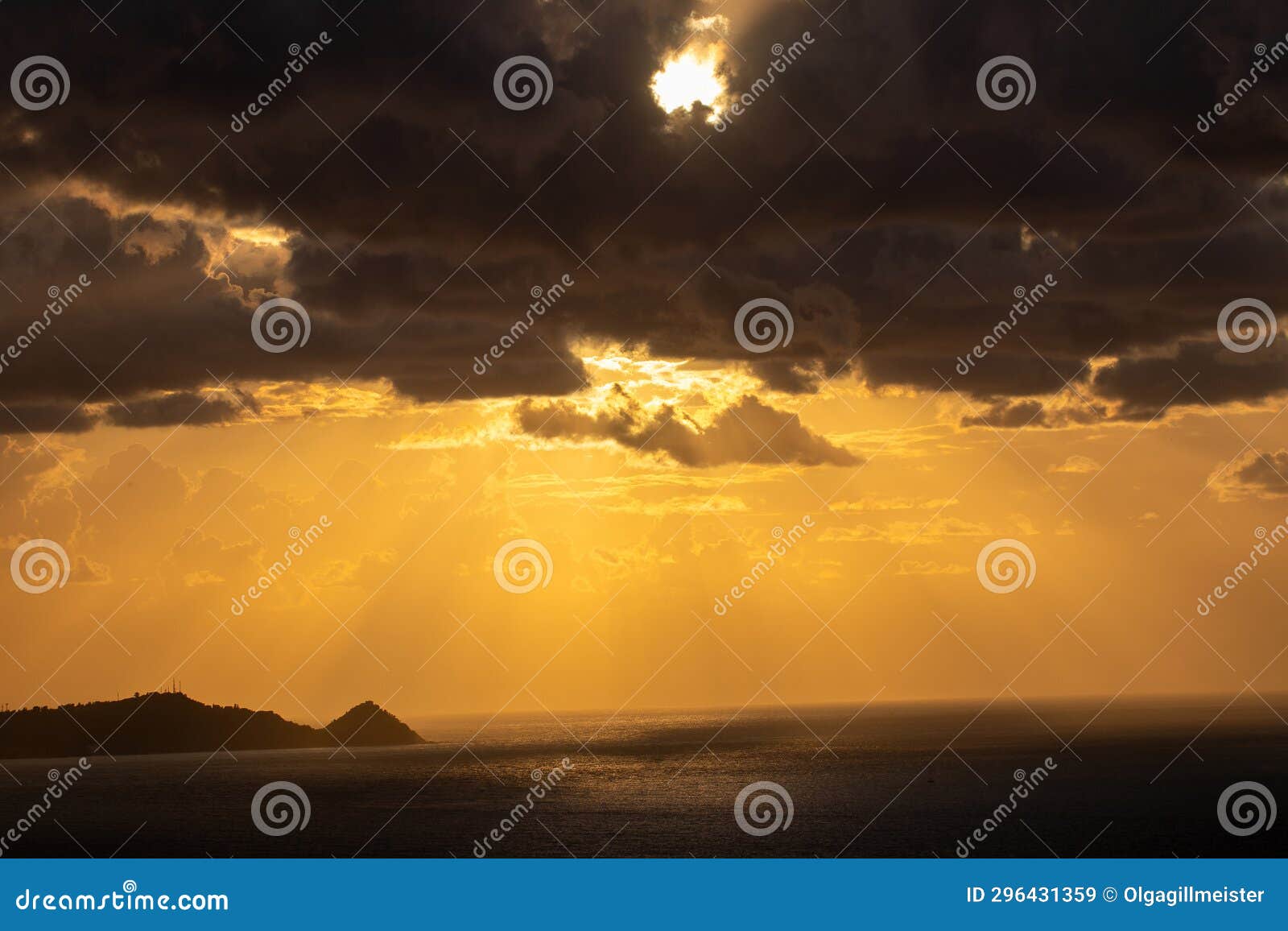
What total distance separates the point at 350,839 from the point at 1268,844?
78.3 m

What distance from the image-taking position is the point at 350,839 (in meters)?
116

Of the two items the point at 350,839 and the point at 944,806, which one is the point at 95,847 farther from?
the point at 944,806

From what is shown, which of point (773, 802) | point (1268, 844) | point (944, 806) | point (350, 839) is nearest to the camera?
point (1268, 844)

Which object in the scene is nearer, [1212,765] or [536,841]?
[536,841]

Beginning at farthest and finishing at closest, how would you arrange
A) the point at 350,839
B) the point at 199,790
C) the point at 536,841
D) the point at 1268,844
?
1. the point at 199,790
2. the point at 350,839
3. the point at 536,841
4. the point at 1268,844

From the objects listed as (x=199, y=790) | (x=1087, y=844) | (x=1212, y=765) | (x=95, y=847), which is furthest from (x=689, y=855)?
(x=199, y=790)

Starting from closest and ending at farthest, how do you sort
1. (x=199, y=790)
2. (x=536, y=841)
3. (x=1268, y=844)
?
(x=1268, y=844)
(x=536, y=841)
(x=199, y=790)

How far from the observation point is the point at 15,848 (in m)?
116

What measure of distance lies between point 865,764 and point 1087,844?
336 feet

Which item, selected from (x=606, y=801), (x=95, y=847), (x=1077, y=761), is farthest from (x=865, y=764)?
(x=95, y=847)

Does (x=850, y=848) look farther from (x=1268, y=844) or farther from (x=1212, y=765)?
(x=1212, y=765)

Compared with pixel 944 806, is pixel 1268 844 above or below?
below

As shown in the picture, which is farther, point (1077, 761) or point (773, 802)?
point (1077, 761)

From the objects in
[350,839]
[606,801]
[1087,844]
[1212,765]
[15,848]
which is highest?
[1212,765]
